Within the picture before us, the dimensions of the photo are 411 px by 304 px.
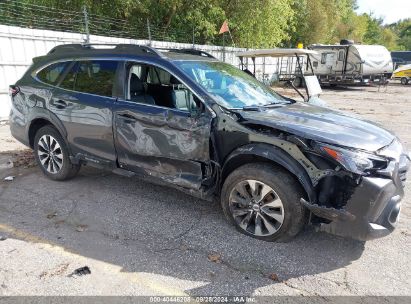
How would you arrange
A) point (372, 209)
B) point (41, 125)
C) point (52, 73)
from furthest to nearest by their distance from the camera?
point (41, 125) → point (52, 73) → point (372, 209)

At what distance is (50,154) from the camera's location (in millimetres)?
5070

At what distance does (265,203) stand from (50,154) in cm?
319

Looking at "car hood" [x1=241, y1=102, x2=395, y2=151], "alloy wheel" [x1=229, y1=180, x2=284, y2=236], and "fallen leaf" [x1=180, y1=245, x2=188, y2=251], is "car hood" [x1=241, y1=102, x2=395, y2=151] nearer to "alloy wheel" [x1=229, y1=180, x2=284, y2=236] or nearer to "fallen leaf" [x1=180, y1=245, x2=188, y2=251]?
"alloy wheel" [x1=229, y1=180, x2=284, y2=236]

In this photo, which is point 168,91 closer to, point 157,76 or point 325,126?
point 157,76

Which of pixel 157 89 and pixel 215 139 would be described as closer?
pixel 215 139

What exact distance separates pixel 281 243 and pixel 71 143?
2.94 meters

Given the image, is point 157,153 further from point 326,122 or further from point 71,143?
point 326,122

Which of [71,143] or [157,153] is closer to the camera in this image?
[157,153]

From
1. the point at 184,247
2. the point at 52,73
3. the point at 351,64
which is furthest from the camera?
the point at 351,64

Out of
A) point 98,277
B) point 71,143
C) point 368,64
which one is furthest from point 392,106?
point 98,277

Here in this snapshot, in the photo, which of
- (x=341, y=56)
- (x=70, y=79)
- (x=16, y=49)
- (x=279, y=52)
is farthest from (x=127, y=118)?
(x=341, y=56)

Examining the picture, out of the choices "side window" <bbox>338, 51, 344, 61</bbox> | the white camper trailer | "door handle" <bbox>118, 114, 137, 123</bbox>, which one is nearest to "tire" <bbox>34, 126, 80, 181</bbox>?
"door handle" <bbox>118, 114, 137, 123</bbox>

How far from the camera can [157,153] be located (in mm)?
3980

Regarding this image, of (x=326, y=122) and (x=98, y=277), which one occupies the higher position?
(x=326, y=122)
